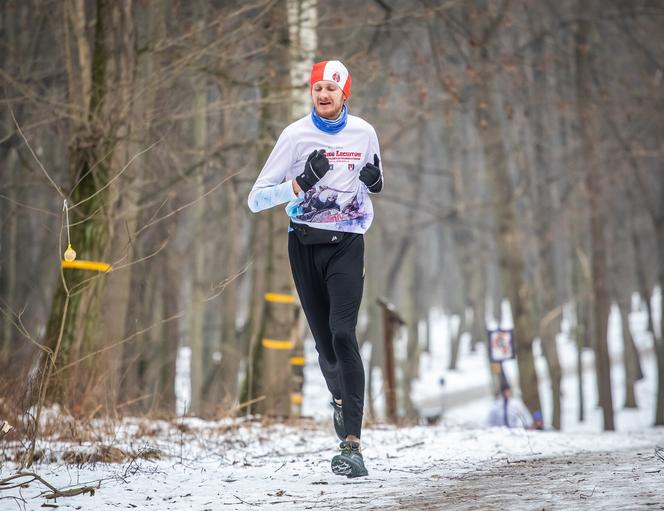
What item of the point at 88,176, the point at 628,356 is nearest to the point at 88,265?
the point at 88,176

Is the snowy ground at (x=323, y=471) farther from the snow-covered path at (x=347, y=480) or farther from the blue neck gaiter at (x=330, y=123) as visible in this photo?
Answer: the blue neck gaiter at (x=330, y=123)

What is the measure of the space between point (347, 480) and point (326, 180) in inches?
63.8

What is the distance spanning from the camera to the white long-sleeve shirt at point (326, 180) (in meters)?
5.00

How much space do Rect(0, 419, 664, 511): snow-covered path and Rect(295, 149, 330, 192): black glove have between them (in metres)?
1.57

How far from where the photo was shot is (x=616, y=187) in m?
26.9

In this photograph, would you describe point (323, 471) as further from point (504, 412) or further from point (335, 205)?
point (504, 412)

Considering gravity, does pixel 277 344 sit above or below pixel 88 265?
below

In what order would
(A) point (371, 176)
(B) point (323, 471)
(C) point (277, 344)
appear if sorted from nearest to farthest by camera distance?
(A) point (371, 176), (B) point (323, 471), (C) point (277, 344)

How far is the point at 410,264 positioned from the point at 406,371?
19.9ft

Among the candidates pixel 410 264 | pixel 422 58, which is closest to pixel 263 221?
pixel 422 58

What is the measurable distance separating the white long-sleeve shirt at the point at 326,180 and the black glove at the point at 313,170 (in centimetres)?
13

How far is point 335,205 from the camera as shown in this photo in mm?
5020

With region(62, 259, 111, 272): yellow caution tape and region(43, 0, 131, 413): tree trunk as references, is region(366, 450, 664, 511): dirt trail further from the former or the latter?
region(62, 259, 111, 272): yellow caution tape

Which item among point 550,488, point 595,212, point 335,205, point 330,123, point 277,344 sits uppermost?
point 595,212
